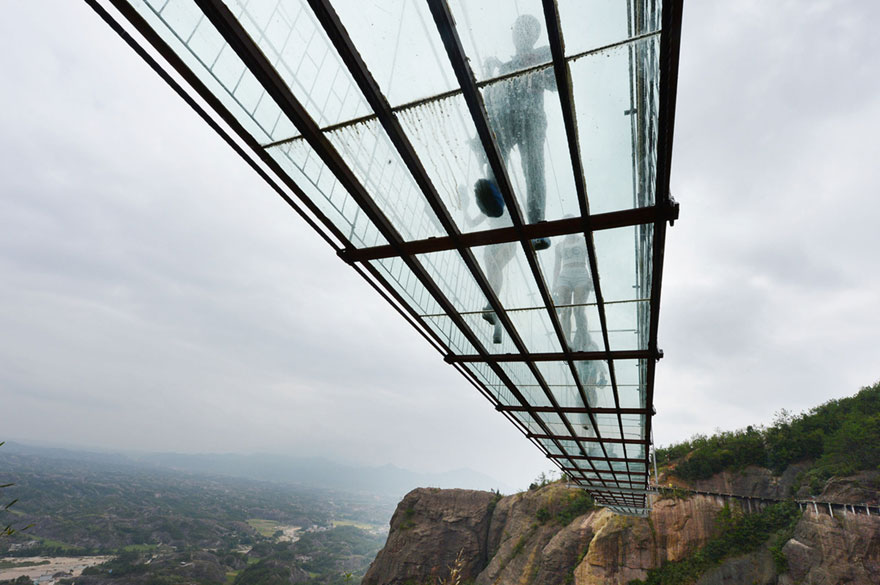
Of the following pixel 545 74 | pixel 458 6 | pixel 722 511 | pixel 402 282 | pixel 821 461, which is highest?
pixel 458 6

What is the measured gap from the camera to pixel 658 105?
273cm

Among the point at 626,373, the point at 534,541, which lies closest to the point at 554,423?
the point at 626,373

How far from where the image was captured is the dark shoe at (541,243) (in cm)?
399

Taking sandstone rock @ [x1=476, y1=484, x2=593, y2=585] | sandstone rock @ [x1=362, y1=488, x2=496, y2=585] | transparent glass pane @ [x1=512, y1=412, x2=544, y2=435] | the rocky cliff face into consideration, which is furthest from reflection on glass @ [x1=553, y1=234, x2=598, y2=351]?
sandstone rock @ [x1=362, y1=488, x2=496, y2=585]

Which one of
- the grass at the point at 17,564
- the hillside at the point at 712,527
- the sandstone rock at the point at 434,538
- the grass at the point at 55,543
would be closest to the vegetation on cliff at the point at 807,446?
the hillside at the point at 712,527

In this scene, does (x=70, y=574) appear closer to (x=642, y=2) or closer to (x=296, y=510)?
(x=642, y=2)

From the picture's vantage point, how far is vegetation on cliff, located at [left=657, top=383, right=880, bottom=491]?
20406mm

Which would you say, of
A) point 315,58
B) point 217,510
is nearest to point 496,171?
point 315,58

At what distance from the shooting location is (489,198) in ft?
12.0

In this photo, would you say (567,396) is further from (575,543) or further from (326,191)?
(575,543)

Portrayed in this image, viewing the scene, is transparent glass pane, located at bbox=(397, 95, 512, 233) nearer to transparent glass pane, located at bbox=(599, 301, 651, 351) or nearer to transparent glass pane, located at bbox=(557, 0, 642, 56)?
transparent glass pane, located at bbox=(557, 0, 642, 56)

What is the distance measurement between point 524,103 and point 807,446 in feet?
103

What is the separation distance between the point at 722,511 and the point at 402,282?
24.8m

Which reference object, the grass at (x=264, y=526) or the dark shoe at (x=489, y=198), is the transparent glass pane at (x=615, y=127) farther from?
the grass at (x=264, y=526)
